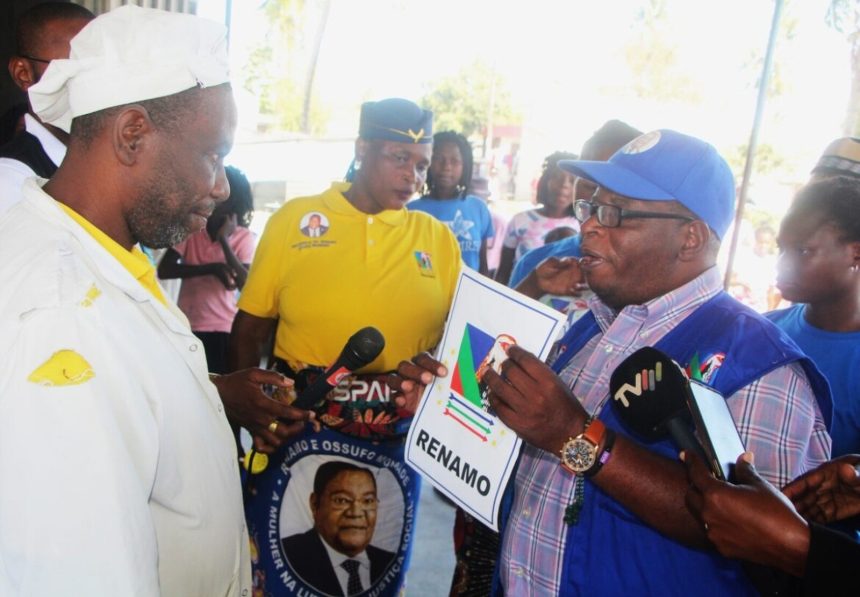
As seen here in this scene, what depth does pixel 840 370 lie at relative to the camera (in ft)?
8.19

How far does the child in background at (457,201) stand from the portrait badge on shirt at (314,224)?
2.51m

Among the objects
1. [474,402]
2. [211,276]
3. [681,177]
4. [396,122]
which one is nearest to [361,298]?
[396,122]

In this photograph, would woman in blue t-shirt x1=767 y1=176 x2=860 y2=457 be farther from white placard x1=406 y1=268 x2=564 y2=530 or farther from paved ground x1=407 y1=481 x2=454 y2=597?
paved ground x1=407 y1=481 x2=454 y2=597

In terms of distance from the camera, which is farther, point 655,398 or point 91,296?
point 655,398

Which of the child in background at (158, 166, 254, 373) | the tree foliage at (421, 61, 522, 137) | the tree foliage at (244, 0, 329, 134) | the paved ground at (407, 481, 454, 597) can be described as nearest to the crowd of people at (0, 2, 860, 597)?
the paved ground at (407, 481, 454, 597)

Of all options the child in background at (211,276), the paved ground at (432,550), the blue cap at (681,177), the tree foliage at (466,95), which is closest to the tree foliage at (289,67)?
the tree foliage at (466,95)

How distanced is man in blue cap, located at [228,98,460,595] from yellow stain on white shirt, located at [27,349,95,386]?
1.58 m

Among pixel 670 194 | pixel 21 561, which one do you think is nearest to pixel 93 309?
pixel 21 561

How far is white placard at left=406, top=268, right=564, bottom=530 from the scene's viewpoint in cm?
168

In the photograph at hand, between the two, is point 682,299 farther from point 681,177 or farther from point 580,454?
point 580,454

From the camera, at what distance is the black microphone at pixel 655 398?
1360mm

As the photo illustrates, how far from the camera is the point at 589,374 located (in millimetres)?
1883

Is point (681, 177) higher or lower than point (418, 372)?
higher

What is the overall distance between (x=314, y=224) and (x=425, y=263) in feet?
1.61
